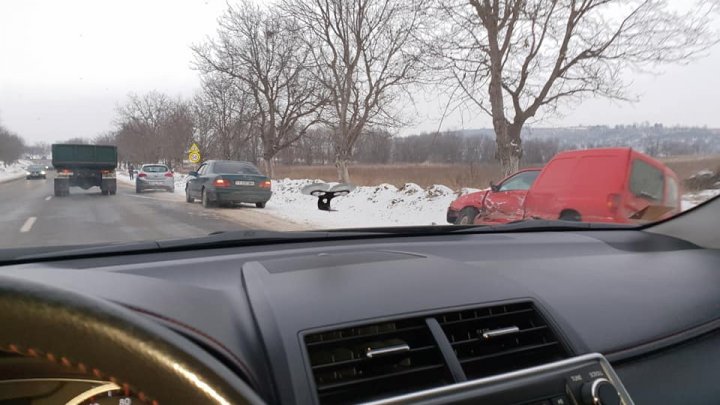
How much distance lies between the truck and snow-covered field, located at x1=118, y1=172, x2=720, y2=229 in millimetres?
622

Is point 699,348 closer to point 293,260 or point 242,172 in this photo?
point 293,260

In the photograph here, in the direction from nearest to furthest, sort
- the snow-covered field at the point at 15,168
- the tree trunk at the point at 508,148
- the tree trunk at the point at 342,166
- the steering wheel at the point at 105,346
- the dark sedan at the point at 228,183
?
the steering wheel at the point at 105,346
the snow-covered field at the point at 15,168
the dark sedan at the point at 228,183
the tree trunk at the point at 508,148
the tree trunk at the point at 342,166

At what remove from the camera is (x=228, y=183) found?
421 inches

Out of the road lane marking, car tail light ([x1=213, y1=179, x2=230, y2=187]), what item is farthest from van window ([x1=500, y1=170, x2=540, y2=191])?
the road lane marking

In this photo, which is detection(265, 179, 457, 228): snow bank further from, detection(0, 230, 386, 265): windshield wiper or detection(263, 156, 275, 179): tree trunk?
detection(0, 230, 386, 265): windshield wiper

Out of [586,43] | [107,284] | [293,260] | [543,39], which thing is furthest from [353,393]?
[586,43]

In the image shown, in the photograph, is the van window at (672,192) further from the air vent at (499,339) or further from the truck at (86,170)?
the truck at (86,170)

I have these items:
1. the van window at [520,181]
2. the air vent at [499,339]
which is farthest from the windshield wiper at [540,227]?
the van window at [520,181]

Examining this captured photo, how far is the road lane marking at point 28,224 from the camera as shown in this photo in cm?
759

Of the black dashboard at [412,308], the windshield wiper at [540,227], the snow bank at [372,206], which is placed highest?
the windshield wiper at [540,227]

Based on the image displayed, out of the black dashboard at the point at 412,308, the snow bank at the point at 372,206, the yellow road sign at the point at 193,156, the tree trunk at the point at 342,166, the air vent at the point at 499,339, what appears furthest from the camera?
the tree trunk at the point at 342,166

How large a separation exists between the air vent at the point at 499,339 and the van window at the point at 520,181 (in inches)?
169

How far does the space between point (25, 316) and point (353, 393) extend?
2.72 ft

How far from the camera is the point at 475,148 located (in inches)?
194
